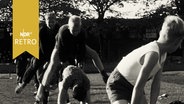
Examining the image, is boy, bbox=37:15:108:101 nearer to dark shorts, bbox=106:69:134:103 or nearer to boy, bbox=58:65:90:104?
boy, bbox=58:65:90:104

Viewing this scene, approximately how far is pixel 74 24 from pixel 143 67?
10.2 ft

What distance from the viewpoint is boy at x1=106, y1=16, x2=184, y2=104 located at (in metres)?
3.95

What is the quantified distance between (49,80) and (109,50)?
33.0 m

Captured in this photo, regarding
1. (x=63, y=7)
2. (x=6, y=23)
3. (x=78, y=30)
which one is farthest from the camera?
(x=63, y=7)

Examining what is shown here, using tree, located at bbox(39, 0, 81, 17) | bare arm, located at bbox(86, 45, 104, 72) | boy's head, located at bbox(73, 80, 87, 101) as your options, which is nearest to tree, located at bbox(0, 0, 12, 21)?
tree, located at bbox(39, 0, 81, 17)

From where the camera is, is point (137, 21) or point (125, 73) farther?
point (137, 21)

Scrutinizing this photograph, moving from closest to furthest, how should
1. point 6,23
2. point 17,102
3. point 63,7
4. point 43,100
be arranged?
point 43,100 → point 17,102 → point 6,23 → point 63,7

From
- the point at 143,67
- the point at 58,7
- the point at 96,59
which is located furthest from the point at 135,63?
the point at 58,7

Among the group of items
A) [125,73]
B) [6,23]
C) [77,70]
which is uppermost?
[125,73]

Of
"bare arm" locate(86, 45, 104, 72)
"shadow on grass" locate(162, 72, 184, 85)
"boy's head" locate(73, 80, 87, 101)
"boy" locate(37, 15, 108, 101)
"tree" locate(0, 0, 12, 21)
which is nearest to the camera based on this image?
"boy's head" locate(73, 80, 87, 101)

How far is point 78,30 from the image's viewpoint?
23.6 ft

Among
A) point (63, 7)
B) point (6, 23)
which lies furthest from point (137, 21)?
point (6, 23)

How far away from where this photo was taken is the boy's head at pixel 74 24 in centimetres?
691

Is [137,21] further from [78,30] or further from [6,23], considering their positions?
[78,30]
